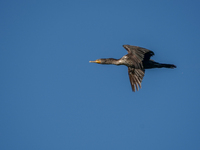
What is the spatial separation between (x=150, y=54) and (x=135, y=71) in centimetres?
159

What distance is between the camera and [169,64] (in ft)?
59.9

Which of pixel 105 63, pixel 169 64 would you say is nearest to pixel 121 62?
pixel 105 63

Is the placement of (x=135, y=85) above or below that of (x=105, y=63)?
below

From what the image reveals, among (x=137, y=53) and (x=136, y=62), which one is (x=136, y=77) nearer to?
(x=136, y=62)

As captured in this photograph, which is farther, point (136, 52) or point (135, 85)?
point (135, 85)

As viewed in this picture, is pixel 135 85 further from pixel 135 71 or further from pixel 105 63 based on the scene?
pixel 105 63

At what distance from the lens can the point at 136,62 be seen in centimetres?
1741

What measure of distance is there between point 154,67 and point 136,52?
1.88m

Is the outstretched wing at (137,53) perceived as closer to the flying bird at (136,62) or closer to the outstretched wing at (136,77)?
the flying bird at (136,62)

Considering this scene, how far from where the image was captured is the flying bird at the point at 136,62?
16.9 m

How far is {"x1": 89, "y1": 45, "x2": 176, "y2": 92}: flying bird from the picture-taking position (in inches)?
666

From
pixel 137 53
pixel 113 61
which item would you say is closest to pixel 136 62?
pixel 137 53

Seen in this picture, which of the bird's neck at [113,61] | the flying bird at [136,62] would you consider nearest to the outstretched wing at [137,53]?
the flying bird at [136,62]

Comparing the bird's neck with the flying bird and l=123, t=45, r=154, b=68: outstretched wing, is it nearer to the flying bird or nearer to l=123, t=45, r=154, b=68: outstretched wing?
the flying bird
